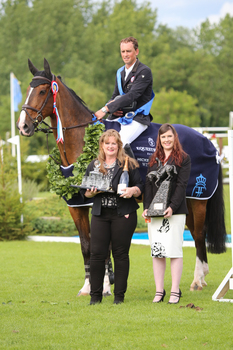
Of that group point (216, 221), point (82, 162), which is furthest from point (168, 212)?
point (216, 221)

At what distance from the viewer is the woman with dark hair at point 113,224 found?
4895 mm

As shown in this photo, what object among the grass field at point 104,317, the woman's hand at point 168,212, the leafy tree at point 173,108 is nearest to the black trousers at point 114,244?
the grass field at point 104,317

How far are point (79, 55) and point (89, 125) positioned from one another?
48274 millimetres

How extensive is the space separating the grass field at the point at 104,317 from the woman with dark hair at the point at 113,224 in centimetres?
27

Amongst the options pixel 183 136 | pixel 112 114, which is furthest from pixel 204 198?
pixel 112 114

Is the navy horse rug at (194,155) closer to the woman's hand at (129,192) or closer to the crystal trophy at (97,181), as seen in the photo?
the crystal trophy at (97,181)

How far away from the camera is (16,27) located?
169 ft

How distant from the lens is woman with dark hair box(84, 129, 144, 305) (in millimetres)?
4895

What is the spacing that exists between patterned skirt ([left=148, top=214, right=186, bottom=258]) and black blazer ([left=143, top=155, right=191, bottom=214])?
0.12 m

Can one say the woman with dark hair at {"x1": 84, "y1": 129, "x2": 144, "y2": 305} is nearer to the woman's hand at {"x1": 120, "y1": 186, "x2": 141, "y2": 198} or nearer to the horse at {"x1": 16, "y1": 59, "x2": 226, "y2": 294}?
the woman's hand at {"x1": 120, "y1": 186, "x2": 141, "y2": 198}

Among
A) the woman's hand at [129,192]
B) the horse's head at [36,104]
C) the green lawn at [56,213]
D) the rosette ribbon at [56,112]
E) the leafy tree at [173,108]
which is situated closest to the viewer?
the woman's hand at [129,192]

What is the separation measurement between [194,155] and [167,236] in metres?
1.78

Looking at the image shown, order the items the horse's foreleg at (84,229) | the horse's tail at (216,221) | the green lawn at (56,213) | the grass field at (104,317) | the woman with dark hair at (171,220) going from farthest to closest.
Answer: the green lawn at (56,213)
the horse's tail at (216,221)
the horse's foreleg at (84,229)
the woman with dark hair at (171,220)
the grass field at (104,317)

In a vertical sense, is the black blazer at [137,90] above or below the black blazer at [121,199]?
above
